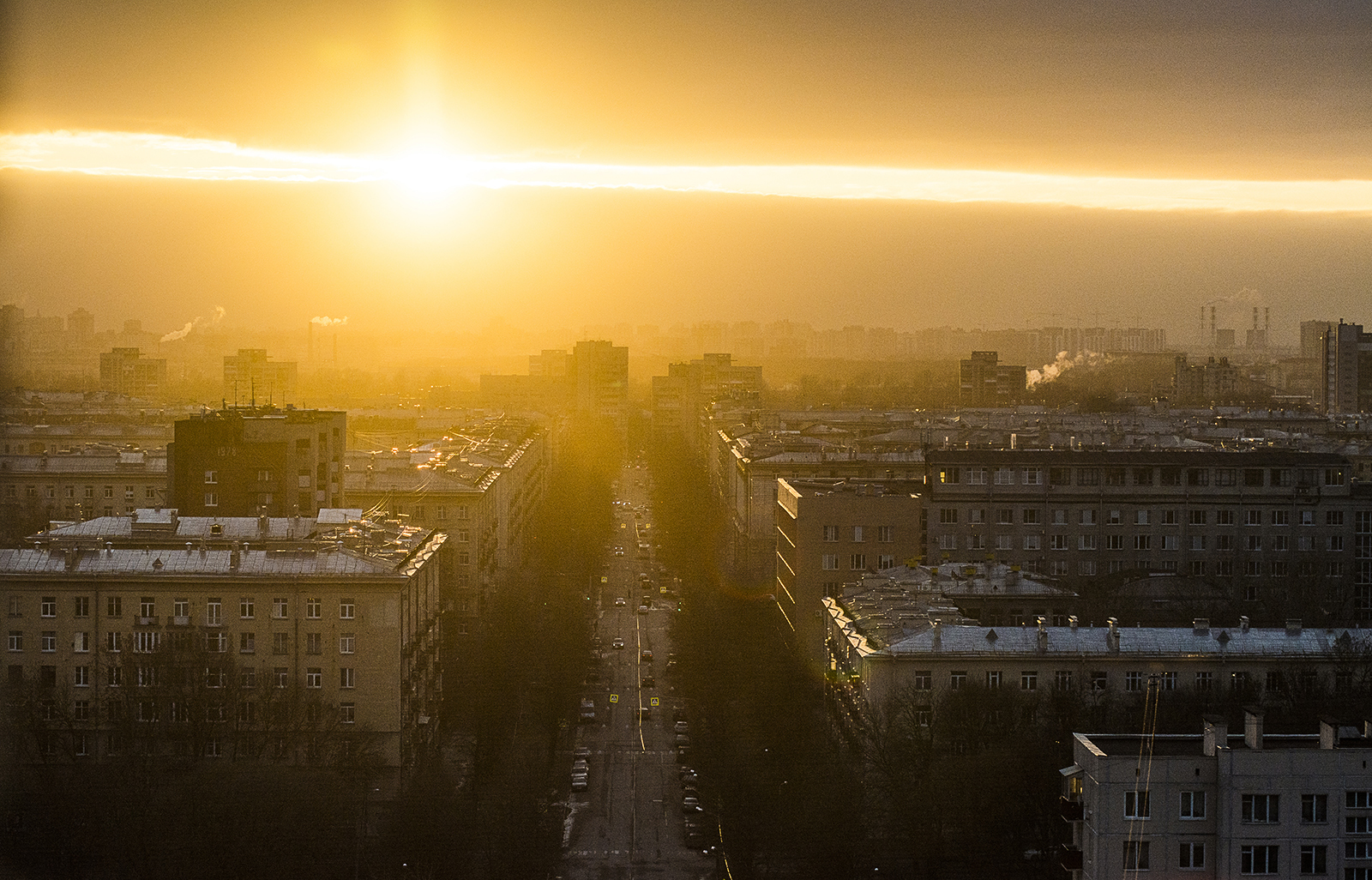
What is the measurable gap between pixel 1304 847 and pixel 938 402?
32843 mm

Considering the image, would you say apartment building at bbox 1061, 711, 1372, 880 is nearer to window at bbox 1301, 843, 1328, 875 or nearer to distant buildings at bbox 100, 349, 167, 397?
window at bbox 1301, 843, 1328, 875

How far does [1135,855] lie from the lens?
519 cm

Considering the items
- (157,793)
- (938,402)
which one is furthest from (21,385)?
(938,402)

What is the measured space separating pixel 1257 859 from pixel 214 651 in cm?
488

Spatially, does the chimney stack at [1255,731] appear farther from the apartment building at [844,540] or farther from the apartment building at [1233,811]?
the apartment building at [844,540]

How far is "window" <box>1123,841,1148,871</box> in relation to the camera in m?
5.19

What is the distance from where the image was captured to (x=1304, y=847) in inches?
203

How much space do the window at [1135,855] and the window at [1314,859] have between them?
52 cm

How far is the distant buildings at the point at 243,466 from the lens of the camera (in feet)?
34.6

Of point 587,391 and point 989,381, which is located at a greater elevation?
point 989,381

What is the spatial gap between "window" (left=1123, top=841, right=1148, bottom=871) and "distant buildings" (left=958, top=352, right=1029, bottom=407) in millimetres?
34075

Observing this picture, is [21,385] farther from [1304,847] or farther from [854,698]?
[1304,847]

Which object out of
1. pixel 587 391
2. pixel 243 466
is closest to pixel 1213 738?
pixel 243 466

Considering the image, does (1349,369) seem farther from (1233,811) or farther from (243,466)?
(1233,811)
